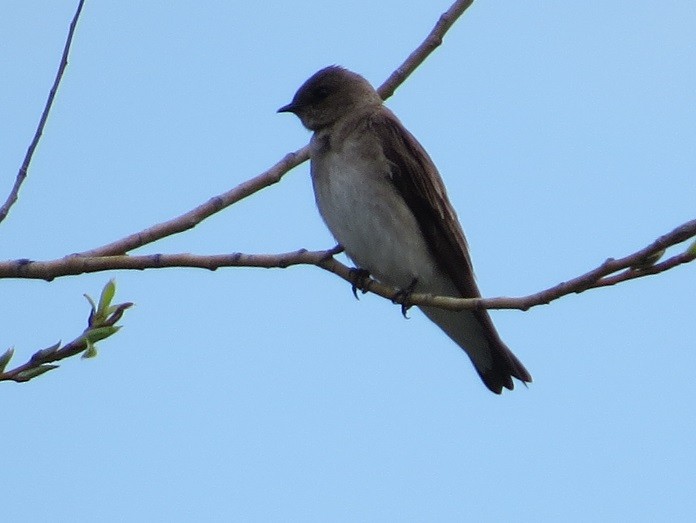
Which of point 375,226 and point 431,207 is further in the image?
point 431,207

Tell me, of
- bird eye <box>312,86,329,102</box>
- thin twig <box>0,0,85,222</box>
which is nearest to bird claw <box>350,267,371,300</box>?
bird eye <box>312,86,329,102</box>

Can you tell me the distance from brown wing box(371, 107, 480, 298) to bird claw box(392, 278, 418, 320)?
317 millimetres

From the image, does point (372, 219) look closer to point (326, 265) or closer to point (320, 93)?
point (320, 93)

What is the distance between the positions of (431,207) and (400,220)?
0.81 ft

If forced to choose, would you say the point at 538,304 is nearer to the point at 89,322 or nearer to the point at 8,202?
the point at 89,322

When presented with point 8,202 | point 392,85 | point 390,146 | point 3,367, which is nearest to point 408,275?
point 390,146

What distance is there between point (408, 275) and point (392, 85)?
57.0 inches

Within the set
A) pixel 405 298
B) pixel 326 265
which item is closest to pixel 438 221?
pixel 405 298

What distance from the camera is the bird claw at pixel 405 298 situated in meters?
6.26

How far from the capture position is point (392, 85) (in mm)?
6336

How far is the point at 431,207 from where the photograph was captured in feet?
24.5

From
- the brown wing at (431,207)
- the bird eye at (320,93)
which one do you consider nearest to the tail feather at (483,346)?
the brown wing at (431,207)

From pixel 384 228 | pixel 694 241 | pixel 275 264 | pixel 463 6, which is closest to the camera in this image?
pixel 694 241

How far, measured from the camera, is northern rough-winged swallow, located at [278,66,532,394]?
24.0 ft
